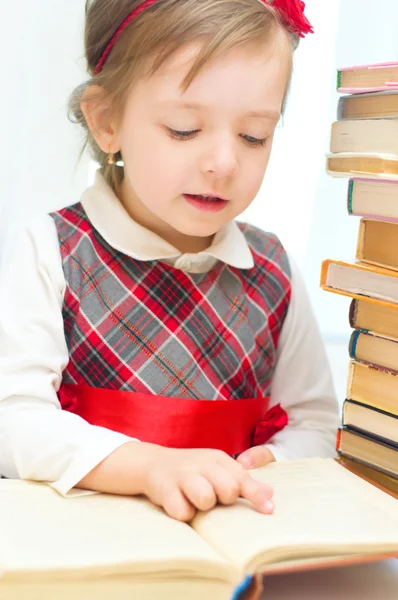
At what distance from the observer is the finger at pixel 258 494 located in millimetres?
640

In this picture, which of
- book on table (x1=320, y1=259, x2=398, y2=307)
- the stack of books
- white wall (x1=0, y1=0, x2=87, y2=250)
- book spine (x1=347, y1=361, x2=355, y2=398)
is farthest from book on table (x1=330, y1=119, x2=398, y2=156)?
white wall (x1=0, y1=0, x2=87, y2=250)

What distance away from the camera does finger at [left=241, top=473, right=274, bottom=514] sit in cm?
64

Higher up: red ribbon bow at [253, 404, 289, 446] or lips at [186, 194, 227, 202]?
lips at [186, 194, 227, 202]

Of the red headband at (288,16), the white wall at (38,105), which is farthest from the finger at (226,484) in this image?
the white wall at (38,105)

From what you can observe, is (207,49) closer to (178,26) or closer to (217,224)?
(178,26)

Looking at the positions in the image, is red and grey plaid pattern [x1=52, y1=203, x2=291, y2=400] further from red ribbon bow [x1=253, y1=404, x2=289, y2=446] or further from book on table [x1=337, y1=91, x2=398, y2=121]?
book on table [x1=337, y1=91, x2=398, y2=121]

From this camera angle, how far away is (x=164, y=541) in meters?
0.57

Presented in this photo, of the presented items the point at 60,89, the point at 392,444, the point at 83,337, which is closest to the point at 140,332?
the point at 83,337

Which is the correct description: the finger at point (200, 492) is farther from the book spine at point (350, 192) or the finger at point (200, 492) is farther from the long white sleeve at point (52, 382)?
the book spine at point (350, 192)

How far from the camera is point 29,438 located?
771mm

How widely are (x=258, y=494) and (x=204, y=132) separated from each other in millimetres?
361

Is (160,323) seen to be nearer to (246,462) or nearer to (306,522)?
(246,462)

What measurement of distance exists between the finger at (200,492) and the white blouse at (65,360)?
0.10m

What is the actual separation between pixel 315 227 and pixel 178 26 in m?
0.99
